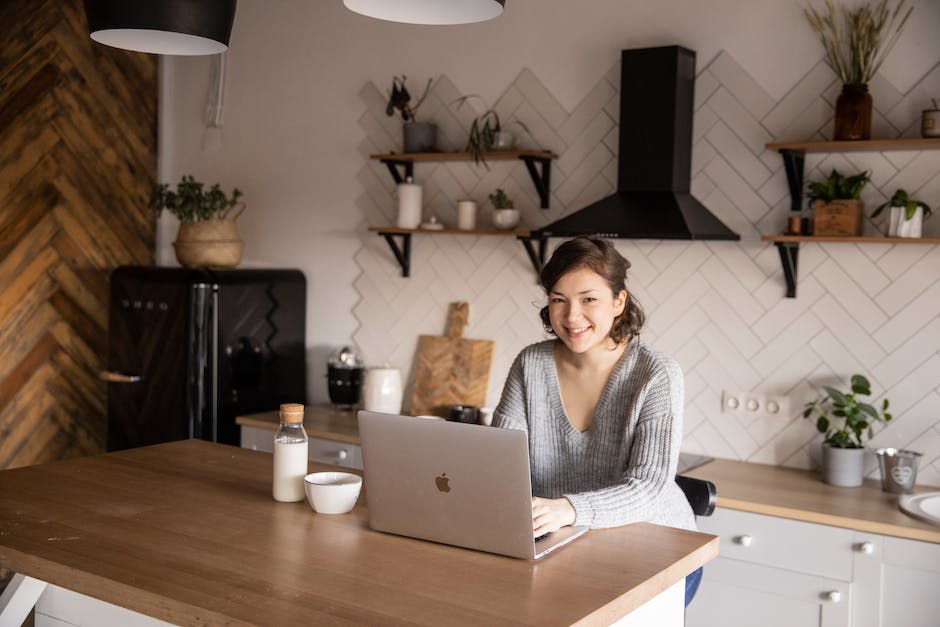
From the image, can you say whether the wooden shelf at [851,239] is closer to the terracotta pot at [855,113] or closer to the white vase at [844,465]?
the terracotta pot at [855,113]

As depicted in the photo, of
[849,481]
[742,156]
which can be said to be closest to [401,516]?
[849,481]

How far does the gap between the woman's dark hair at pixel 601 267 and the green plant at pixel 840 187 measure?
3.15ft

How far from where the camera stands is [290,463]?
2.21 meters

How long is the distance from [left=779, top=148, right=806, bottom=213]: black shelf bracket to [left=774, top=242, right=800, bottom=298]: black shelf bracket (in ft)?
0.41

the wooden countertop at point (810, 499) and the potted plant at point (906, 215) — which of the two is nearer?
the wooden countertop at point (810, 499)

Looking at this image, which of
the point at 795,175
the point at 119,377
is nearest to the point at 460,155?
the point at 795,175

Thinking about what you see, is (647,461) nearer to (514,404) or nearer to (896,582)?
(514,404)

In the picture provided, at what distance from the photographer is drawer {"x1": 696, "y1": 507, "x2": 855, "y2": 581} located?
2803 mm

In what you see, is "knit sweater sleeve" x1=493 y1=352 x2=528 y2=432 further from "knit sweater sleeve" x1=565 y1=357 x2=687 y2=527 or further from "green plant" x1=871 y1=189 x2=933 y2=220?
"green plant" x1=871 y1=189 x2=933 y2=220

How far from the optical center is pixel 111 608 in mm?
1904

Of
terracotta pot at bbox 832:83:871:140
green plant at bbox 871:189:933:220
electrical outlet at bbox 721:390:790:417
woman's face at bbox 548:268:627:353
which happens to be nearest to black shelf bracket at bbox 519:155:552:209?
electrical outlet at bbox 721:390:790:417

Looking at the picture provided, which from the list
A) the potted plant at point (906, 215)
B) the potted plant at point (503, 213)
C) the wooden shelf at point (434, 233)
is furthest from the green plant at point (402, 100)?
the potted plant at point (906, 215)

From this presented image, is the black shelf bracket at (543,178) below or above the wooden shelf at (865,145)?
below

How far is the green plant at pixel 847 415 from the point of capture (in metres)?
3.10
